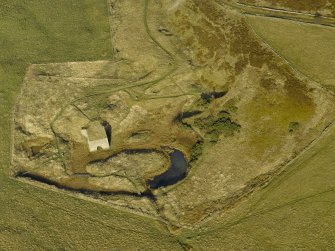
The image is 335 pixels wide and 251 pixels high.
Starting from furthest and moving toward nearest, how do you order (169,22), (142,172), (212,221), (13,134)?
(169,22) → (13,134) → (142,172) → (212,221)

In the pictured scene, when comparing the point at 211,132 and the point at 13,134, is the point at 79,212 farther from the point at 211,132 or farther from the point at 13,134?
the point at 211,132

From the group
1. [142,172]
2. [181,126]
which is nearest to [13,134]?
[142,172]

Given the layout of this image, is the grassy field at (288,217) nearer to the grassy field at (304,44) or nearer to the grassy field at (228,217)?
the grassy field at (228,217)

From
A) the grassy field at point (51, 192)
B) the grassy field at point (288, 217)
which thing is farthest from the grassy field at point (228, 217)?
the grassy field at point (51, 192)

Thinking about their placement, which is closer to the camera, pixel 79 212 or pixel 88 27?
pixel 79 212

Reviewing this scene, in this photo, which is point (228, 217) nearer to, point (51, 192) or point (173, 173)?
point (173, 173)

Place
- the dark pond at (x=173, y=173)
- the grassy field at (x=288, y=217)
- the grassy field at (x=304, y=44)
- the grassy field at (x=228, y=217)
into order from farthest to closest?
the grassy field at (x=304, y=44) → the dark pond at (x=173, y=173) → the grassy field at (x=228, y=217) → the grassy field at (x=288, y=217)

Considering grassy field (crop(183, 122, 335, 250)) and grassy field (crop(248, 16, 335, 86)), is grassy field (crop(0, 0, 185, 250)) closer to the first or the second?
grassy field (crop(183, 122, 335, 250))
